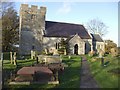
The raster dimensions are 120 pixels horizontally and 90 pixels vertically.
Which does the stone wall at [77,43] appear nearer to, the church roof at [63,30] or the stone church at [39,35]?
the stone church at [39,35]

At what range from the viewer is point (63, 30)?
152 ft

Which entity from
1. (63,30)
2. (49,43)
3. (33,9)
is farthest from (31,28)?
(63,30)

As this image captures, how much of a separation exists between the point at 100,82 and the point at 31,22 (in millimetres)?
31438

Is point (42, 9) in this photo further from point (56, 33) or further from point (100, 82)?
point (100, 82)

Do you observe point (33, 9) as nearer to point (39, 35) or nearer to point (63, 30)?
point (39, 35)

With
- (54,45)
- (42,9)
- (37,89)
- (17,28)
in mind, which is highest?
(42,9)

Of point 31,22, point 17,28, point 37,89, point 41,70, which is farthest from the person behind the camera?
point 17,28

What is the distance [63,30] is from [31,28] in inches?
277

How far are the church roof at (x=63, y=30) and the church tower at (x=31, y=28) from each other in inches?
73.3

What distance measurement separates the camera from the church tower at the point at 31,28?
4316 centimetres

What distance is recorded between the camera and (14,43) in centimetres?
4666

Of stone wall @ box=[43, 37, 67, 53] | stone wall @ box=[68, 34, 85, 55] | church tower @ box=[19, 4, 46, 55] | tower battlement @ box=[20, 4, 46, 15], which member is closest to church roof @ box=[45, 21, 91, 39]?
stone wall @ box=[43, 37, 67, 53]

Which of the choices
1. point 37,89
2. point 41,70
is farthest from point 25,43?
point 37,89

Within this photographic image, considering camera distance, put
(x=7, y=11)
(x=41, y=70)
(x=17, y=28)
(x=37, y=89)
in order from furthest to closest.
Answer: (x=17, y=28)
(x=7, y=11)
(x=41, y=70)
(x=37, y=89)
